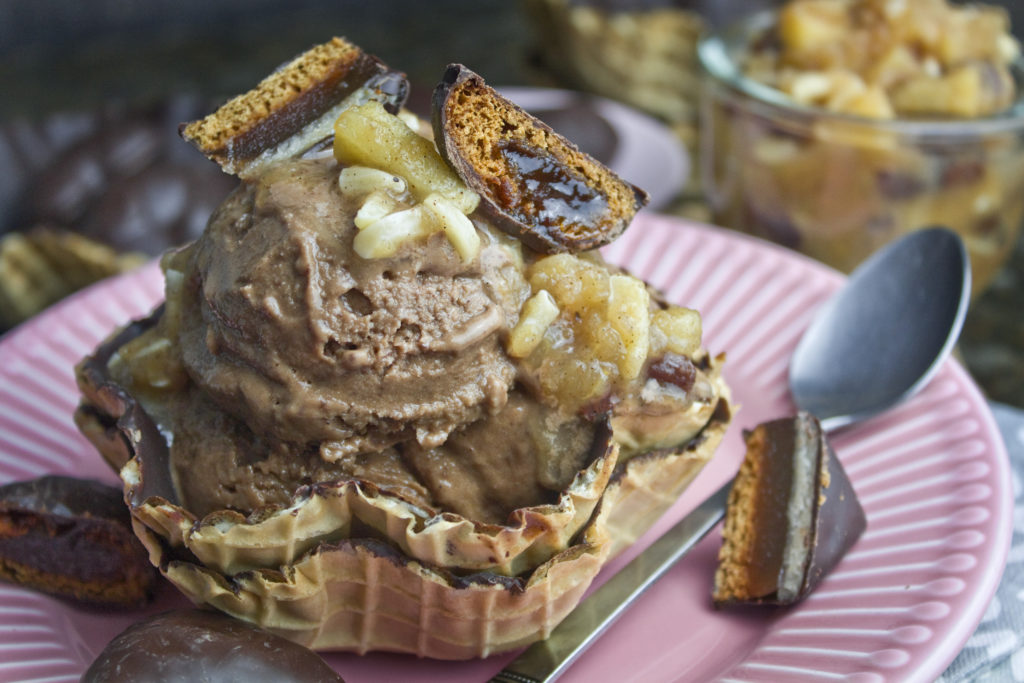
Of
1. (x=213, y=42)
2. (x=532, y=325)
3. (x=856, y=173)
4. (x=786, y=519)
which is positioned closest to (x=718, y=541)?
(x=786, y=519)

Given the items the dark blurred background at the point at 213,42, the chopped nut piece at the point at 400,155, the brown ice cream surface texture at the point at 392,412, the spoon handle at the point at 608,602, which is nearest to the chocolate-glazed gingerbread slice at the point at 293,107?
the brown ice cream surface texture at the point at 392,412

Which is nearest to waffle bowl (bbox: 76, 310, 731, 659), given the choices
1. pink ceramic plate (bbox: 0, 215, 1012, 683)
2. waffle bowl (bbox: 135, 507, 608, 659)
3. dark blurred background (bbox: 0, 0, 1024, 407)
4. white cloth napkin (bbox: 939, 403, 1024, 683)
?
waffle bowl (bbox: 135, 507, 608, 659)

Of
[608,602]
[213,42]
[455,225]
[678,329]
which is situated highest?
[455,225]

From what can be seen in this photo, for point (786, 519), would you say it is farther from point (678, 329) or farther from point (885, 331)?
point (885, 331)

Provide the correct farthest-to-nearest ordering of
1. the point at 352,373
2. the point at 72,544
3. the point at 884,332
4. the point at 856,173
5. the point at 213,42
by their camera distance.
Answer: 1. the point at 213,42
2. the point at 856,173
3. the point at 884,332
4. the point at 72,544
5. the point at 352,373

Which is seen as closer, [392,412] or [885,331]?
[392,412]

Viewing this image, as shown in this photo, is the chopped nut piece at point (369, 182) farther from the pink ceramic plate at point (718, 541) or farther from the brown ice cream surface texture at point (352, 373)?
the pink ceramic plate at point (718, 541)

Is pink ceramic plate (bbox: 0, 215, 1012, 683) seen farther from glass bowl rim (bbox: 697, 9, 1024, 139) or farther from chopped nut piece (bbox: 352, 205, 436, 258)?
chopped nut piece (bbox: 352, 205, 436, 258)

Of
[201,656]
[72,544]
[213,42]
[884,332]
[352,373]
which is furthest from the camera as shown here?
[213,42]
